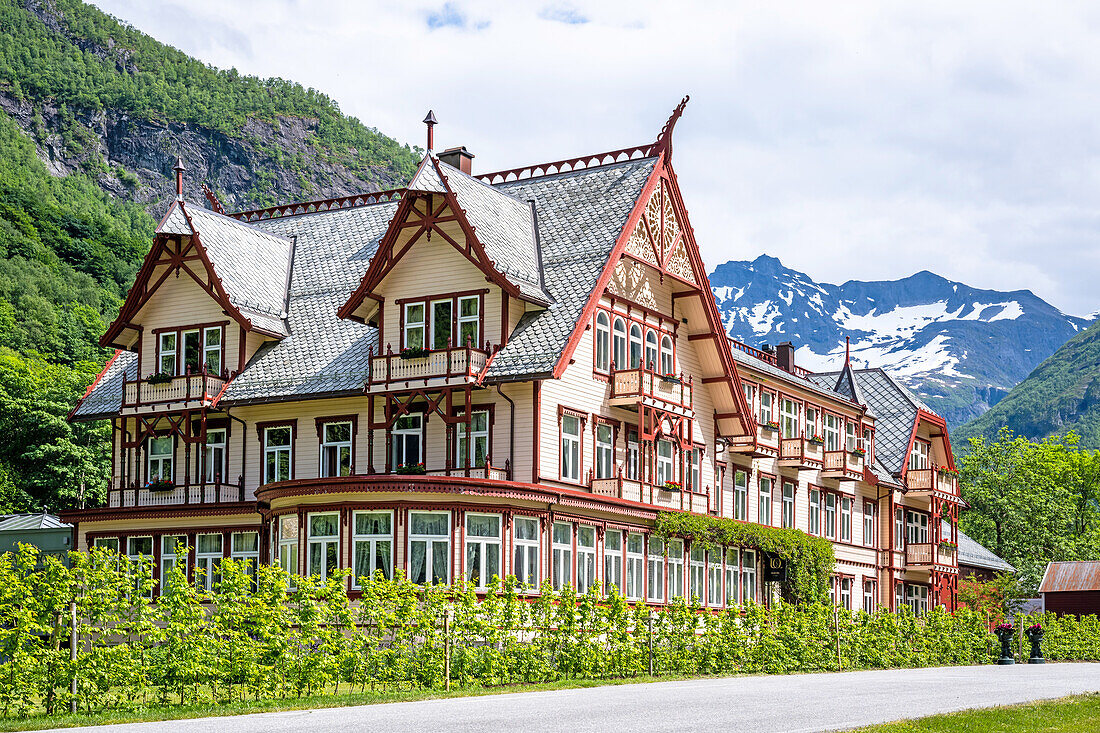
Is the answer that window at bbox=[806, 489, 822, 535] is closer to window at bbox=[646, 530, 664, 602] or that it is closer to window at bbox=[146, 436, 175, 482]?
window at bbox=[646, 530, 664, 602]

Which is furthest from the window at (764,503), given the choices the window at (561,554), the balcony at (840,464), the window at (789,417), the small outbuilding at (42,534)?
the small outbuilding at (42,534)

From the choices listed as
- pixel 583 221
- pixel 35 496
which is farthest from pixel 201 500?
pixel 35 496

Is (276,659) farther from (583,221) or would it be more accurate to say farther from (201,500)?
(583,221)

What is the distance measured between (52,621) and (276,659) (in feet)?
12.7

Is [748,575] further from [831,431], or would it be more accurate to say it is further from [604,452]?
[831,431]

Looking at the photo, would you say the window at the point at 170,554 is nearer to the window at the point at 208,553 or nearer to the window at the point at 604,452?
the window at the point at 208,553

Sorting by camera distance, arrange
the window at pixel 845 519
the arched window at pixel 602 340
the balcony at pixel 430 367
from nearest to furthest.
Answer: the balcony at pixel 430 367
the arched window at pixel 602 340
the window at pixel 845 519

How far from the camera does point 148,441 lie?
4475 cm

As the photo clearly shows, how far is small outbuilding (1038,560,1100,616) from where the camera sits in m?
78.6

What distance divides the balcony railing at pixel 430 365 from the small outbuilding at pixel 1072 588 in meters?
52.0

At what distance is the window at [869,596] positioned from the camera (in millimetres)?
61406

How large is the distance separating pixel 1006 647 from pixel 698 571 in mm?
10405

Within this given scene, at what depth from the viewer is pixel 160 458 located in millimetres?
44500

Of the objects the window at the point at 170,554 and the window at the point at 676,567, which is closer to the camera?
the window at the point at 170,554
